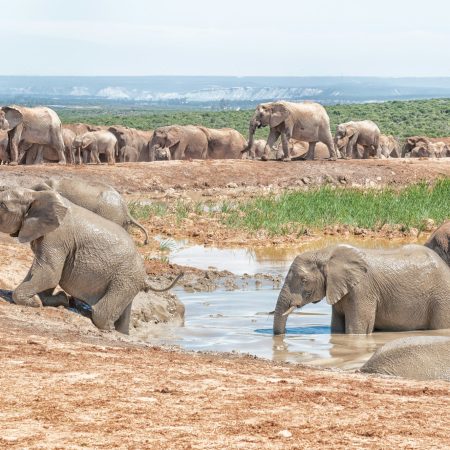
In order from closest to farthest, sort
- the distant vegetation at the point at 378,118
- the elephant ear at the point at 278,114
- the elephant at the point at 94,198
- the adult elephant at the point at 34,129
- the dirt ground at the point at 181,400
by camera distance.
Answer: the dirt ground at the point at 181,400
the elephant at the point at 94,198
the adult elephant at the point at 34,129
the elephant ear at the point at 278,114
the distant vegetation at the point at 378,118

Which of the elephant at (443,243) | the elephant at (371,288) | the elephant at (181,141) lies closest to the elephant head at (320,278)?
the elephant at (371,288)

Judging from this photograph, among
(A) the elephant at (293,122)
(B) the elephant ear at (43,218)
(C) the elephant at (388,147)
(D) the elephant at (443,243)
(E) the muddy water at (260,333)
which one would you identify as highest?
(B) the elephant ear at (43,218)

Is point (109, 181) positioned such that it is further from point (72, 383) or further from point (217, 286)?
point (72, 383)

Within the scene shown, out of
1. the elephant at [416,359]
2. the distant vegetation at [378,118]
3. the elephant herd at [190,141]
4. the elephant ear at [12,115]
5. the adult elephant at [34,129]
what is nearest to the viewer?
the elephant at [416,359]

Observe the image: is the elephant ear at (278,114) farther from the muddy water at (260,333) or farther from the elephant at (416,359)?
the elephant at (416,359)

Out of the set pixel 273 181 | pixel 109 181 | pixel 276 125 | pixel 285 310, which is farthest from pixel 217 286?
pixel 276 125

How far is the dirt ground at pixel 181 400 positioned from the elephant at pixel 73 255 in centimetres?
56

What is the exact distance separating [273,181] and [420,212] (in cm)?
878

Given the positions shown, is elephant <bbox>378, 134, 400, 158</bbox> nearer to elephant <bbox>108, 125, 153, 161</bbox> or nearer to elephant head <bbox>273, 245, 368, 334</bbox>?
elephant <bbox>108, 125, 153, 161</bbox>

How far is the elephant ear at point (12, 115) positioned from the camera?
107ft

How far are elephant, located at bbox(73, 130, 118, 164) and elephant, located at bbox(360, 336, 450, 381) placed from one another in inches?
1100

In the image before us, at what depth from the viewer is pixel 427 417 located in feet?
23.4

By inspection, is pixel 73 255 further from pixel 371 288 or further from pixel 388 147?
pixel 388 147

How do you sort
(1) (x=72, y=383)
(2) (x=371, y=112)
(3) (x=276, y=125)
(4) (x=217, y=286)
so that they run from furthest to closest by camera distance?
(2) (x=371, y=112), (3) (x=276, y=125), (4) (x=217, y=286), (1) (x=72, y=383)
